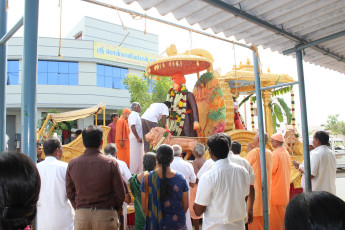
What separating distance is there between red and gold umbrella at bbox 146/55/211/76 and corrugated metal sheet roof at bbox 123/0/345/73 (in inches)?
112

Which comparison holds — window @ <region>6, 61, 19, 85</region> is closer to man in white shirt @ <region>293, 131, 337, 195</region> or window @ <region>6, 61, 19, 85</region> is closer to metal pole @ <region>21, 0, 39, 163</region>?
man in white shirt @ <region>293, 131, 337, 195</region>

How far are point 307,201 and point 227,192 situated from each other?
1745mm

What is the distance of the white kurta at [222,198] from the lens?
9.04 feet

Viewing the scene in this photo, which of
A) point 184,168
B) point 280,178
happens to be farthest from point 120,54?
point 184,168

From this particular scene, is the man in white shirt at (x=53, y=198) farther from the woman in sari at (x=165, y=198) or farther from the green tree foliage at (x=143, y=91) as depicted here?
the green tree foliage at (x=143, y=91)

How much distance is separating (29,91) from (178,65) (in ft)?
18.1

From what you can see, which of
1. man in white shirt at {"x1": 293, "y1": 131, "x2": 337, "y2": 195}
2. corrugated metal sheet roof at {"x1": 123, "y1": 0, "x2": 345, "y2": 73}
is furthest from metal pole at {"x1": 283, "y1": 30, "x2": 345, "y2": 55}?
man in white shirt at {"x1": 293, "y1": 131, "x2": 337, "y2": 195}

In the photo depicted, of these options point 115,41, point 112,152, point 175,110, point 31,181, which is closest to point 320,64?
point 175,110

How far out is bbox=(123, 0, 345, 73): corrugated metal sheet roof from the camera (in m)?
3.20

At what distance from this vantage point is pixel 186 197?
324 centimetres

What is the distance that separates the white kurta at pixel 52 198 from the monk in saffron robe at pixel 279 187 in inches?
136

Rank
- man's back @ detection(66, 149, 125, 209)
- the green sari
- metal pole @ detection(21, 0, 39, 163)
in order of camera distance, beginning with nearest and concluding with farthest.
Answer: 1. metal pole @ detection(21, 0, 39, 163)
2. man's back @ detection(66, 149, 125, 209)
3. the green sari

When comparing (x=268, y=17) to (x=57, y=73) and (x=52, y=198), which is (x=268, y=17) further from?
(x=57, y=73)

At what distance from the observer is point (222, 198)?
2760mm
